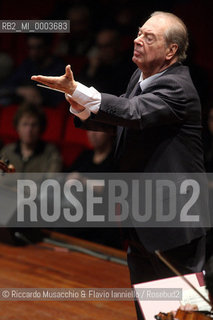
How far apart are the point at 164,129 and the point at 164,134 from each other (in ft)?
0.03

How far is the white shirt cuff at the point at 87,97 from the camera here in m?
1.14

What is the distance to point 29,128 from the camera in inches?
107

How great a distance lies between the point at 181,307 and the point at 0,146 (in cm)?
207

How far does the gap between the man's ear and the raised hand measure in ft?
0.82

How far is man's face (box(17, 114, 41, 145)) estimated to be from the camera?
272 cm

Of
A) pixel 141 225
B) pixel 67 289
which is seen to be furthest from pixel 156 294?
pixel 67 289

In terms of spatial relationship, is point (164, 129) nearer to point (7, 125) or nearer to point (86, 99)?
point (86, 99)

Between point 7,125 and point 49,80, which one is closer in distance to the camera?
point 49,80

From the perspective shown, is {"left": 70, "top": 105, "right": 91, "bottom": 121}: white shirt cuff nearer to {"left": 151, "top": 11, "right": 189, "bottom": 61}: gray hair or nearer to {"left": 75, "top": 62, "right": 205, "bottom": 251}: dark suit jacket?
{"left": 75, "top": 62, "right": 205, "bottom": 251}: dark suit jacket

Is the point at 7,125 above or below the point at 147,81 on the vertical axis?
above

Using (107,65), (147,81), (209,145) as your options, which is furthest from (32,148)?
(147,81)

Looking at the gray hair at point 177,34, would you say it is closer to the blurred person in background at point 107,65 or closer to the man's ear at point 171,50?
the man's ear at point 171,50

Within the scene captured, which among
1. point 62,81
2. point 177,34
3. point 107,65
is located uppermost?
point 107,65

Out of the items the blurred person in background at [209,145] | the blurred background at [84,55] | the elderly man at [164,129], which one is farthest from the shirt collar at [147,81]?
the blurred background at [84,55]
